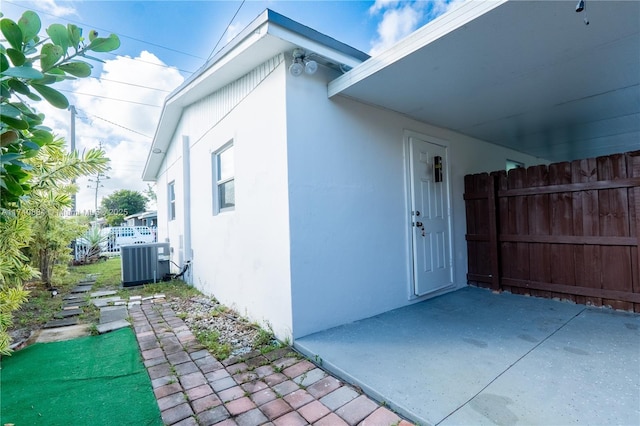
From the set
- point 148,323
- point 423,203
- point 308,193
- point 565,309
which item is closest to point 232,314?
point 148,323

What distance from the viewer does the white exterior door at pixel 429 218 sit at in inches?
155

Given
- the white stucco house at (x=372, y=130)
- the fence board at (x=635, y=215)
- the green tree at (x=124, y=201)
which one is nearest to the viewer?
the white stucco house at (x=372, y=130)

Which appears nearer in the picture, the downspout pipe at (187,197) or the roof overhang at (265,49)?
the roof overhang at (265,49)

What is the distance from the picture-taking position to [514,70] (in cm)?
275

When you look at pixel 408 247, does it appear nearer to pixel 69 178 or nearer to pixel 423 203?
pixel 423 203

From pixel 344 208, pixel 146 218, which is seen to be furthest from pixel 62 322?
pixel 146 218

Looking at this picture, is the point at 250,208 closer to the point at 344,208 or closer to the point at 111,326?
the point at 344,208

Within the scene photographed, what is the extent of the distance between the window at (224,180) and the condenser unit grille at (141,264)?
246cm

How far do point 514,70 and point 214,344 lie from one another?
396cm

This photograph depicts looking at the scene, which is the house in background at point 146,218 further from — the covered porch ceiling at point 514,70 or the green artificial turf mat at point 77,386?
the covered porch ceiling at point 514,70

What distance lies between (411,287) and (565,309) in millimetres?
1827

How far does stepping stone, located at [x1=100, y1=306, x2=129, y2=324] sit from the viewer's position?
3775 millimetres

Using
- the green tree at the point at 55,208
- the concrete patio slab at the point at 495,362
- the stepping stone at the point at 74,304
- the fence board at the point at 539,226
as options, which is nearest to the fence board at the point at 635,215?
the concrete patio slab at the point at 495,362

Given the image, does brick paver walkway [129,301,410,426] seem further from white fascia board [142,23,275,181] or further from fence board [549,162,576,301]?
fence board [549,162,576,301]
